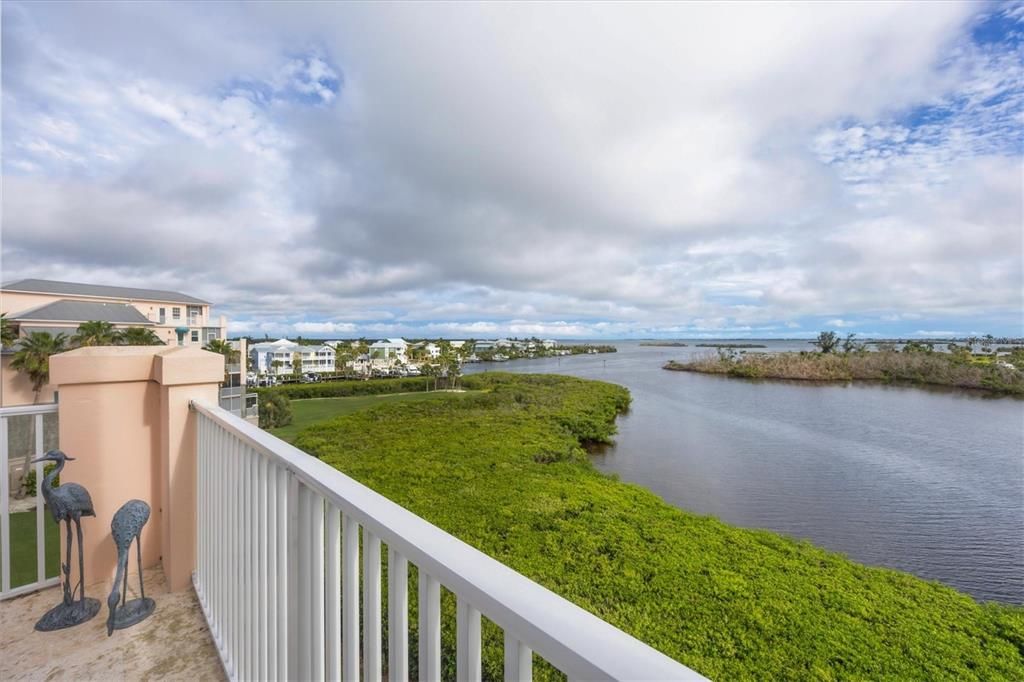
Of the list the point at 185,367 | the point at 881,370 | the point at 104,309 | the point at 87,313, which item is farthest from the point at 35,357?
the point at 881,370

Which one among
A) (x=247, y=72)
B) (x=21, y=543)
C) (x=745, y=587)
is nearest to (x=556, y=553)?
(x=745, y=587)

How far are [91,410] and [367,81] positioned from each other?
799cm

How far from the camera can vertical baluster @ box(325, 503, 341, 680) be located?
0.98 meters

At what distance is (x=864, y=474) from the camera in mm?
11992

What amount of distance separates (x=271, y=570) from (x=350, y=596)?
2.04 feet

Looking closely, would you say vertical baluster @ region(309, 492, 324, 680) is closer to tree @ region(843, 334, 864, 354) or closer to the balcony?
the balcony

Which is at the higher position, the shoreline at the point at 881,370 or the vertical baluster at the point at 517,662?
the vertical baluster at the point at 517,662

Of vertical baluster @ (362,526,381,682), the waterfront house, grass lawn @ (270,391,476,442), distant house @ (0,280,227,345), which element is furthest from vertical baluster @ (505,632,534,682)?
distant house @ (0,280,227,345)

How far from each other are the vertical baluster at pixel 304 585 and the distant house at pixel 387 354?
48.1 meters

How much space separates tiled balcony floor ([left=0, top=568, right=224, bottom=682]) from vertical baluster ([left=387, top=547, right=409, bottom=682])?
61.1 inches

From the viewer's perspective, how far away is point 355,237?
1911 centimetres

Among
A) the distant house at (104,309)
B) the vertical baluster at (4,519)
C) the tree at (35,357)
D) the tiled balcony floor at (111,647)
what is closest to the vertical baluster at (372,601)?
the tiled balcony floor at (111,647)

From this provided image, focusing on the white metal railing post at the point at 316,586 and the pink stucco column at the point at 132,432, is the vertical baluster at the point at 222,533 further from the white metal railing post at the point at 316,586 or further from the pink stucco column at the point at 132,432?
the white metal railing post at the point at 316,586

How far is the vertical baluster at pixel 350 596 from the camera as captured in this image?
87 centimetres
